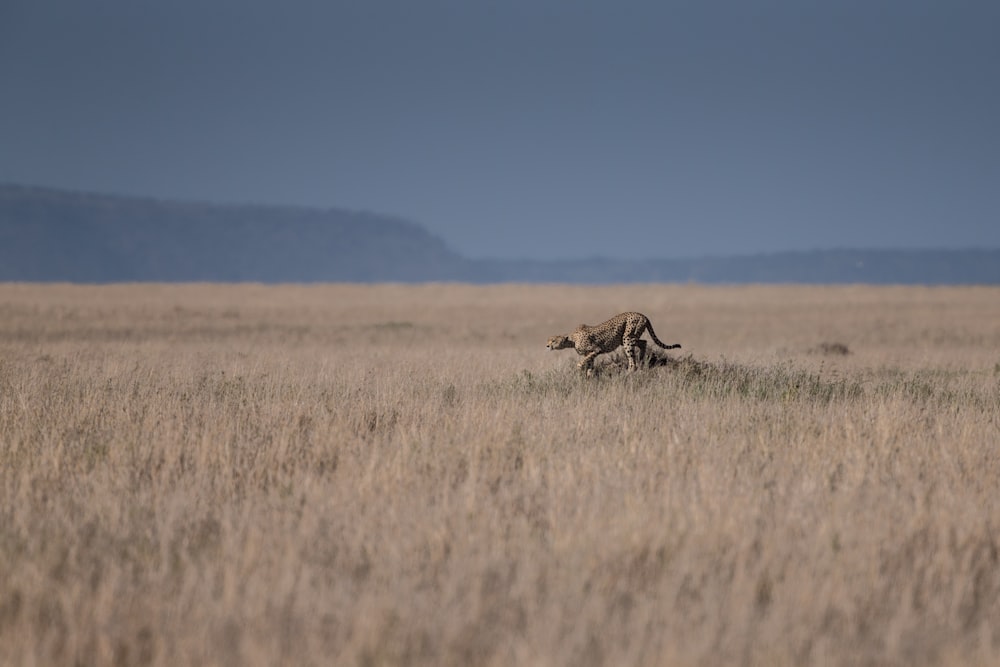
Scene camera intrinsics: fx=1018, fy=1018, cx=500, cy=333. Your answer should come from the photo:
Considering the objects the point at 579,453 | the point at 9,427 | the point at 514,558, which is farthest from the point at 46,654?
the point at 9,427

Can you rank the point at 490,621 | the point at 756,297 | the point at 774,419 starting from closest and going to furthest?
1. the point at 490,621
2. the point at 774,419
3. the point at 756,297

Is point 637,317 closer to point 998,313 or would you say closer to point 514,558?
point 514,558

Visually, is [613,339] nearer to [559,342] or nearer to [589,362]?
[589,362]

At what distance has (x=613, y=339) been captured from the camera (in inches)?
485

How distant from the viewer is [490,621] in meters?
4.61

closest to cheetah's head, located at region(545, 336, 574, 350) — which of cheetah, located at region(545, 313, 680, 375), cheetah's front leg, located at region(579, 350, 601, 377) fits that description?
cheetah, located at region(545, 313, 680, 375)

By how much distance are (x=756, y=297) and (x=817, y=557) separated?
174ft

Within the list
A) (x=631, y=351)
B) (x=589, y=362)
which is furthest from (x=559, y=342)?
(x=631, y=351)

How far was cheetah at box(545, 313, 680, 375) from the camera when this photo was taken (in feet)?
40.1

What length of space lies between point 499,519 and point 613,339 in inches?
256

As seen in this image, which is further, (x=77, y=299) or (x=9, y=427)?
(x=77, y=299)

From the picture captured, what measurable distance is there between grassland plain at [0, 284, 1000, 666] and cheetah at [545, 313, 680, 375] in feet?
1.12

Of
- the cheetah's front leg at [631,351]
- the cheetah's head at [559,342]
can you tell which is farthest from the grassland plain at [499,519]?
the cheetah's head at [559,342]

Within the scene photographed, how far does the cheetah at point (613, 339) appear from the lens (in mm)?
12227
